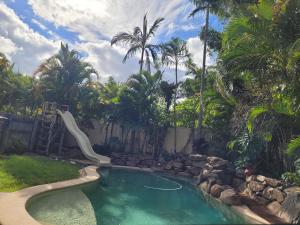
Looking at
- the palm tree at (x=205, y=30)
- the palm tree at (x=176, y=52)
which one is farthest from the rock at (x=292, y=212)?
the palm tree at (x=176, y=52)

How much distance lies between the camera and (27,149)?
44.8 feet

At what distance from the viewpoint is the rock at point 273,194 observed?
6.92 meters

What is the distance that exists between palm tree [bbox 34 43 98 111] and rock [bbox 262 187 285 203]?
41.7 ft

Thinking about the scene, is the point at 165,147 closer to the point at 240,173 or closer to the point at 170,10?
the point at 240,173

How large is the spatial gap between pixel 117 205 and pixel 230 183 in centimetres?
503

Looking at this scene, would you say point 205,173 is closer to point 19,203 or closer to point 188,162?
point 188,162

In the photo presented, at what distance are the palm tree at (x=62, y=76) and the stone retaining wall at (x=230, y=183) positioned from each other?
4.76 meters

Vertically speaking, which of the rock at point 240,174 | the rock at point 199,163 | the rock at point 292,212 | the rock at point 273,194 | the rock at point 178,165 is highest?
the rock at point 199,163

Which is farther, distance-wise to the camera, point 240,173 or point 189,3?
point 189,3

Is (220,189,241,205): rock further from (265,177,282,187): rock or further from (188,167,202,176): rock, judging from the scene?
(188,167,202,176): rock

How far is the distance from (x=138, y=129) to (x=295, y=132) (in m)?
9.55

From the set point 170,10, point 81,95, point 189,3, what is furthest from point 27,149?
point 189,3

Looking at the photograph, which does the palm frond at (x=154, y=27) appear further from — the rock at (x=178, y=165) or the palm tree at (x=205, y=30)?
the rock at (x=178, y=165)

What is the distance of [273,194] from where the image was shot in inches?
285
